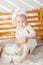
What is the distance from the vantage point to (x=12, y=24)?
1143mm

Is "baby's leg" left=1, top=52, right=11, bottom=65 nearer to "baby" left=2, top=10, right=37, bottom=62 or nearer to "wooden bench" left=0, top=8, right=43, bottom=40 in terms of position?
"baby" left=2, top=10, right=37, bottom=62

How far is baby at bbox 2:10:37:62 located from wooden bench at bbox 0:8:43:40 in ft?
0.19

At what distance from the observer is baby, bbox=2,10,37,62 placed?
1.03m

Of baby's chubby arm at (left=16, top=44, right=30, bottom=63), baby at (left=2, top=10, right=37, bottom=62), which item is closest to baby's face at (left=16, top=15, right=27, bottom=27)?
baby at (left=2, top=10, right=37, bottom=62)

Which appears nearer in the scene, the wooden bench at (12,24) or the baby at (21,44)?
the baby at (21,44)

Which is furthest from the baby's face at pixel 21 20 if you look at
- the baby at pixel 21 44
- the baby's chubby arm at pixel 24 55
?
the baby's chubby arm at pixel 24 55

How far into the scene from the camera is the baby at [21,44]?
3.39 feet

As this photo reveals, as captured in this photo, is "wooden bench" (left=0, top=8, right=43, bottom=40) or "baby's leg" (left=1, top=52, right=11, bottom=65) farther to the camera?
"wooden bench" (left=0, top=8, right=43, bottom=40)

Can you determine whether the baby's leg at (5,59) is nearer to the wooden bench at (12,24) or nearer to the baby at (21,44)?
the baby at (21,44)

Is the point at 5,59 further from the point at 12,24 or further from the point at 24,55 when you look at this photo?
the point at 12,24

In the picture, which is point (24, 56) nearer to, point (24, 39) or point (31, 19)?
point (24, 39)

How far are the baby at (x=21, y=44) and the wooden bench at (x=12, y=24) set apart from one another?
0.06 m

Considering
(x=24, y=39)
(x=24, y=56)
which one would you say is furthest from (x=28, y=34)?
(x=24, y=56)

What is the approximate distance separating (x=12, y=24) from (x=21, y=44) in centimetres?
17
